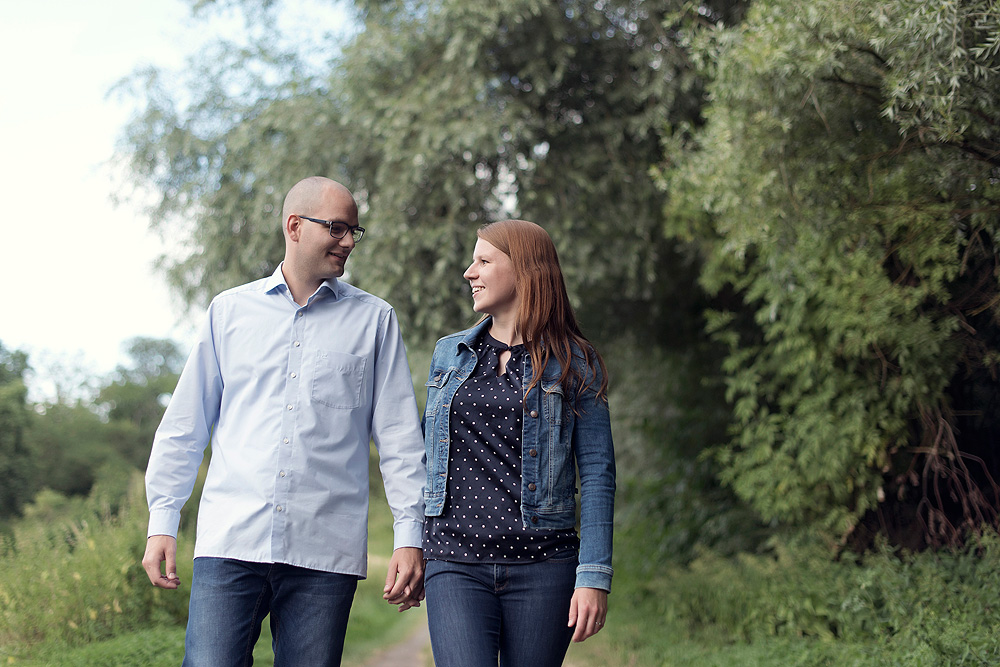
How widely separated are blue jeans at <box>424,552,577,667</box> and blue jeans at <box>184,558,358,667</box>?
0.33 meters

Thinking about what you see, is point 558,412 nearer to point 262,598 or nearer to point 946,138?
point 262,598

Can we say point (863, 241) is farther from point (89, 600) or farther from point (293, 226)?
point (89, 600)

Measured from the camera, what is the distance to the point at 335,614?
2574mm

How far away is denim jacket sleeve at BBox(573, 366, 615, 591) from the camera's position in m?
2.44

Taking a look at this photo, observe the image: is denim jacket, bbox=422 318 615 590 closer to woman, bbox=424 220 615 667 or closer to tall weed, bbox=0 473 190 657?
woman, bbox=424 220 615 667

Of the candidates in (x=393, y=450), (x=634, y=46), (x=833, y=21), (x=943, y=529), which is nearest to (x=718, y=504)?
(x=943, y=529)

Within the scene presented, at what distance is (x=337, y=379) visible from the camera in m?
2.73

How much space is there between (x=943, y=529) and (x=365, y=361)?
488 centimetres

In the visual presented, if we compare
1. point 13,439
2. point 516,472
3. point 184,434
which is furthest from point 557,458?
point 13,439

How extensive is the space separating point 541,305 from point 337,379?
69cm

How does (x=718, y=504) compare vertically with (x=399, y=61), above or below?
below

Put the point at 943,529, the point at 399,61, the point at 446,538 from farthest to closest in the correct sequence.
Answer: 1. the point at 399,61
2. the point at 943,529
3. the point at 446,538

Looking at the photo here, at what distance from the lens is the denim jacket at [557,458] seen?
2469mm

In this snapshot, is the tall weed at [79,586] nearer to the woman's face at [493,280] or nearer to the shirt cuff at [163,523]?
the shirt cuff at [163,523]
